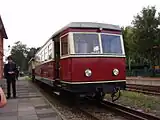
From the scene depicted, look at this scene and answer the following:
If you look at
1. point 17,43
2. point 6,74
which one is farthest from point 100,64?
point 17,43

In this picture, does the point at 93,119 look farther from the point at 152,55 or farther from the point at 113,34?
the point at 152,55

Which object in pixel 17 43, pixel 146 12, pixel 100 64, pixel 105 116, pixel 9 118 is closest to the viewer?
pixel 9 118

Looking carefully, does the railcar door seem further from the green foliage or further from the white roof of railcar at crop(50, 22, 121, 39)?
the green foliage

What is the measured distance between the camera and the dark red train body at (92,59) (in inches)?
410

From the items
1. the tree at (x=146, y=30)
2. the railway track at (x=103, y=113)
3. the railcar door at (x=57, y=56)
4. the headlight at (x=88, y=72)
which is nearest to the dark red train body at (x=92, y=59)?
the headlight at (x=88, y=72)

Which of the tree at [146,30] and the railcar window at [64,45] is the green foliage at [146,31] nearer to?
the tree at [146,30]

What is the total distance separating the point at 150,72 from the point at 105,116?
32.9 m

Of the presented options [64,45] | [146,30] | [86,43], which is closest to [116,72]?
[86,43]

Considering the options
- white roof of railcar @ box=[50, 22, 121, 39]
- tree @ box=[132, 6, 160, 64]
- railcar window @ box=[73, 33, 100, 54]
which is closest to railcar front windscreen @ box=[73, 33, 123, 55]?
railcar window @ box=[73, 33, 100, 54]

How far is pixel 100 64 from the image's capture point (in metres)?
10.7

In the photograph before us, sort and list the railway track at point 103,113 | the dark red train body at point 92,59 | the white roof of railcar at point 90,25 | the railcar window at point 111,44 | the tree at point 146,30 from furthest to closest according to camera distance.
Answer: the tree at point 146,30, the railcar window at point 111,44, the white roof of railcar at point 90,25, the dark red train body at point 92,59, the railway track at point 103,113

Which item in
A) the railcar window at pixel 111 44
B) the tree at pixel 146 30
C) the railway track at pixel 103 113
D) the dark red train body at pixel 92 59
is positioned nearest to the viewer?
the railway track at pixel 103 113

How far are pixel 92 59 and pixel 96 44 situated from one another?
0.64 metres

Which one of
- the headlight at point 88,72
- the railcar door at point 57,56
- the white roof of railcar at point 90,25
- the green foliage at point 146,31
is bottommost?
the headlight at point 88,72
